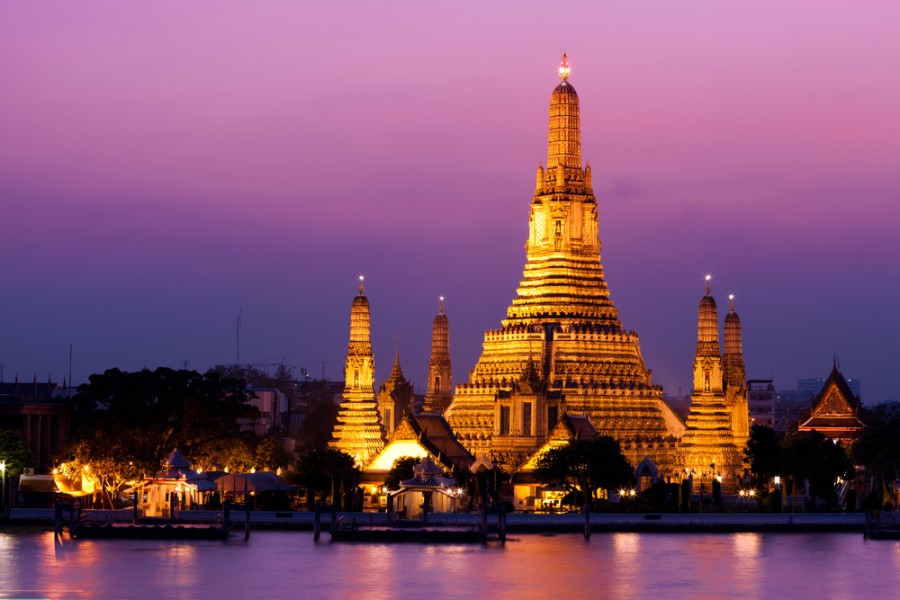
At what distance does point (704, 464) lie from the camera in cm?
11712

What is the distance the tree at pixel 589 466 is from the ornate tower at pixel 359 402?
689 inches

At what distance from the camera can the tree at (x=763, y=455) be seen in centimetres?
11112

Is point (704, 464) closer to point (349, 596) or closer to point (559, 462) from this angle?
point (559, 462)

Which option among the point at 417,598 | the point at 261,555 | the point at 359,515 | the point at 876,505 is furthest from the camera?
the point at 876,505

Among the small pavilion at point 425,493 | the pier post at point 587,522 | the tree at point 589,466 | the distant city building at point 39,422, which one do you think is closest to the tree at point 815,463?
the tree at point 589,466

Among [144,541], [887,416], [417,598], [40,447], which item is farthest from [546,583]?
[887,416]

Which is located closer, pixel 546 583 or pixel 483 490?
pixel 546 583

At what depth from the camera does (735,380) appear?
412 feet

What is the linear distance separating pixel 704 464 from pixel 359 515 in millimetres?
25421

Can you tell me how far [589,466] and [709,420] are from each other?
53.5 ft

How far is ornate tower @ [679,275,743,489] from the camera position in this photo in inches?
4611

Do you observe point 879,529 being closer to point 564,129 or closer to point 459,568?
point 459,568

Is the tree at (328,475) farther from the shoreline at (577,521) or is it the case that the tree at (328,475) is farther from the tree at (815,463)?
the tree at (815,463)

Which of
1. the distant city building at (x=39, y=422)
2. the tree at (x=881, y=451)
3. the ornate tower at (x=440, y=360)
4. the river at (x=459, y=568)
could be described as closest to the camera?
the river at (x=459, y=568)
